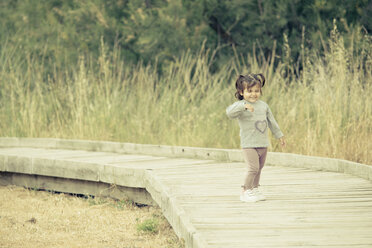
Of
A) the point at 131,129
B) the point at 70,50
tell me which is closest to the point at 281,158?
the point at 131,129

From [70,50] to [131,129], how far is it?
4.39 meters

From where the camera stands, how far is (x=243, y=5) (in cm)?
1129

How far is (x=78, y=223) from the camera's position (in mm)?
5469

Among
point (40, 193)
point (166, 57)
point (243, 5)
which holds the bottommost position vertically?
point (40, 193)

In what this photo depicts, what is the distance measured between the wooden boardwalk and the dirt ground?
29cm

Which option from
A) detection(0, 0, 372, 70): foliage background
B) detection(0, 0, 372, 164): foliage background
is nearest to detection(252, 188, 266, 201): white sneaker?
detection(0, 0, 372, 164): foliage background

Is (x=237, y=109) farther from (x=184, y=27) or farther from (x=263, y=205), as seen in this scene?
(x=184, y=27)

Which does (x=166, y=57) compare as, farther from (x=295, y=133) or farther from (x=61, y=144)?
(x=295, y=133)

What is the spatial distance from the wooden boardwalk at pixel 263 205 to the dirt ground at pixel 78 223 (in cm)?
29

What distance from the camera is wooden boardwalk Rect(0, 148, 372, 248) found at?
3.55 metres

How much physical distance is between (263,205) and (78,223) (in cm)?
185

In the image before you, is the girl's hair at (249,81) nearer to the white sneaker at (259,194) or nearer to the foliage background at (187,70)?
the white sneaker at (259,194)

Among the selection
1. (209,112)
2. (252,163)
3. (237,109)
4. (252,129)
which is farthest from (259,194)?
(209,112)

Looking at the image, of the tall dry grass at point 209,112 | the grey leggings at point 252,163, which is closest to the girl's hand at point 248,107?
the grey leggings at point 252,163
